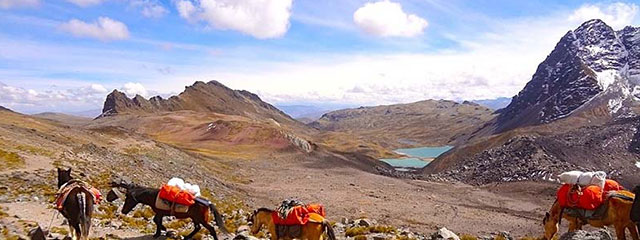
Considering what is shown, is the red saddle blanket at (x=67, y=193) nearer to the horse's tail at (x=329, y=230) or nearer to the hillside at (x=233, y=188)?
the hillside at (x=233, y=188)

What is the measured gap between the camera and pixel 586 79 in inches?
6004

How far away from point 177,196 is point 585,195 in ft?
36.4

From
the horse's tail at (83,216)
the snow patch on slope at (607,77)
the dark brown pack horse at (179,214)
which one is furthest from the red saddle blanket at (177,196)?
the snow patch on slope at (607,77)

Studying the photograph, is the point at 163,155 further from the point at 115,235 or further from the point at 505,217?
the point at 115,235

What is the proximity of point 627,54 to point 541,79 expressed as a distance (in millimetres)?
31810

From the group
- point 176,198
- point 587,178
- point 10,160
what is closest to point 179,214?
point 176,198

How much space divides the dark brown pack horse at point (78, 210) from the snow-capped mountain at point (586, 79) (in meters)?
137

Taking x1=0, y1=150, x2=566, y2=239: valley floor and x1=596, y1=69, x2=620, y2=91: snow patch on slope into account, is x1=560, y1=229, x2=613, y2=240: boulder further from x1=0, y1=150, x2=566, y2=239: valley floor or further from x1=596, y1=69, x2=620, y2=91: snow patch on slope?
x1=596, y1=69, x2=620, y2=91: snow patch on slope

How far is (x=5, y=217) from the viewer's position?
13.5 metres

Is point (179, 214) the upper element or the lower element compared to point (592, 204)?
lower

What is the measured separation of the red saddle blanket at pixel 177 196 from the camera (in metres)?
12.3

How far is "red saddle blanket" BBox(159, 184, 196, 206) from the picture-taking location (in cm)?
1227

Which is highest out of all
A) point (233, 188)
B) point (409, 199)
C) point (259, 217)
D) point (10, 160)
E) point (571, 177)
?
point (571, 177)

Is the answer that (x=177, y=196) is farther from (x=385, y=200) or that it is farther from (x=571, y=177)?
(x=385, y=200)
